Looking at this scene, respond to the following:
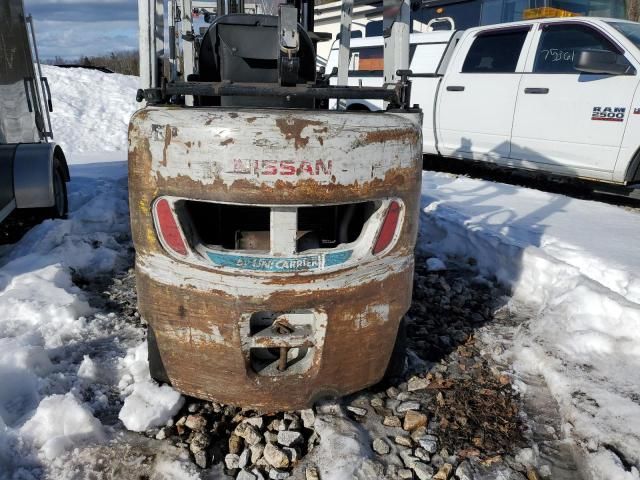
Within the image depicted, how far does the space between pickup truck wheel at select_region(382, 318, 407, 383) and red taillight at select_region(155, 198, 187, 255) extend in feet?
3.95

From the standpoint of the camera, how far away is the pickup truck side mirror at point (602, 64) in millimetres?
6105

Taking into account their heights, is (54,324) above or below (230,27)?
below

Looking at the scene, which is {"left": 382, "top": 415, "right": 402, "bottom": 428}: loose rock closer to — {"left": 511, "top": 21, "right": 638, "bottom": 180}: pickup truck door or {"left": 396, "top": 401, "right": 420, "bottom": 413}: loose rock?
{"left": 396, "top": 401, "right": 420, "bottom": 413}: loose rock

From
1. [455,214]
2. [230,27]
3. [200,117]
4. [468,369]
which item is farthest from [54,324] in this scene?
[455,214]

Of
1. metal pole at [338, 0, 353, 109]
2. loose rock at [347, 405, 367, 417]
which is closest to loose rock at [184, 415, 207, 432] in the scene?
loose rock at [347, 405, 367, 417]

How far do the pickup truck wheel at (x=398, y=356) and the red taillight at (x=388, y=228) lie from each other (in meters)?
0.54

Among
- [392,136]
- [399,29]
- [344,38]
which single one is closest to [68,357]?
[392,136]

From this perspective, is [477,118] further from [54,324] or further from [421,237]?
[54,324]

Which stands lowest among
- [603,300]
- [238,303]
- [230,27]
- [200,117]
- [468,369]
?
[468,369]

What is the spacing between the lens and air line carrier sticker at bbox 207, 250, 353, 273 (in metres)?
2.38

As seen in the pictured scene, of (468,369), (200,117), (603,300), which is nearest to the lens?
(200,117)

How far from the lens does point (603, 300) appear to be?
11.9ft

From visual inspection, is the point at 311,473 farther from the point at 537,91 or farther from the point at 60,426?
the point at 537,91

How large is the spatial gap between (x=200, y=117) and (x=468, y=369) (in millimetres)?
2137
